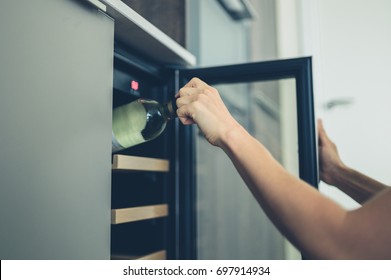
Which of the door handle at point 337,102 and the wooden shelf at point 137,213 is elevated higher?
the door handle at point 337,102

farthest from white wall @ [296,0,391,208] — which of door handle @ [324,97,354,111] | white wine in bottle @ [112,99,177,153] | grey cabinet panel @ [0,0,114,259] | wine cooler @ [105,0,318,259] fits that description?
grey cabinet panel @ [0,0,114,259]

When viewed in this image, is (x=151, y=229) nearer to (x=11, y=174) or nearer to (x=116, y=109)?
(x=116, y=109)

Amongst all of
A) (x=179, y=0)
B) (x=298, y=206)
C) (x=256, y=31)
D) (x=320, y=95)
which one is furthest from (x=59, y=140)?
(x=256, y=31)

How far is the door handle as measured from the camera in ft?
3.75

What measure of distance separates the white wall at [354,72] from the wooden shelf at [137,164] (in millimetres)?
515

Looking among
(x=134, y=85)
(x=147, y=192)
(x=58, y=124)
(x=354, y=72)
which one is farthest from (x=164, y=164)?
(x=354, y=72)

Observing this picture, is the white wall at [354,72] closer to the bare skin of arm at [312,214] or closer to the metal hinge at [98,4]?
the bare skin of arm at [312,214]

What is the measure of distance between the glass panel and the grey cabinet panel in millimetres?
534

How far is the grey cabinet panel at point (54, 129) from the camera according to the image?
0.45m

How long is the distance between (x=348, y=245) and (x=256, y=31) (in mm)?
1280

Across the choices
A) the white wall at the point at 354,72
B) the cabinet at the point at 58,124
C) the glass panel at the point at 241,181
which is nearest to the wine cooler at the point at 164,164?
the cabinet at the point at 58,124

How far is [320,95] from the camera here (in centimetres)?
118

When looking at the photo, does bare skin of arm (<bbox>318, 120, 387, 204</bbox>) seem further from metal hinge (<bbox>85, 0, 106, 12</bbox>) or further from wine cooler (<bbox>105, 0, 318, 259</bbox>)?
metal hinge (<bbox>85, 0, 106, 12</bbox>)

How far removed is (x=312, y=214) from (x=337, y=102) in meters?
0.80
